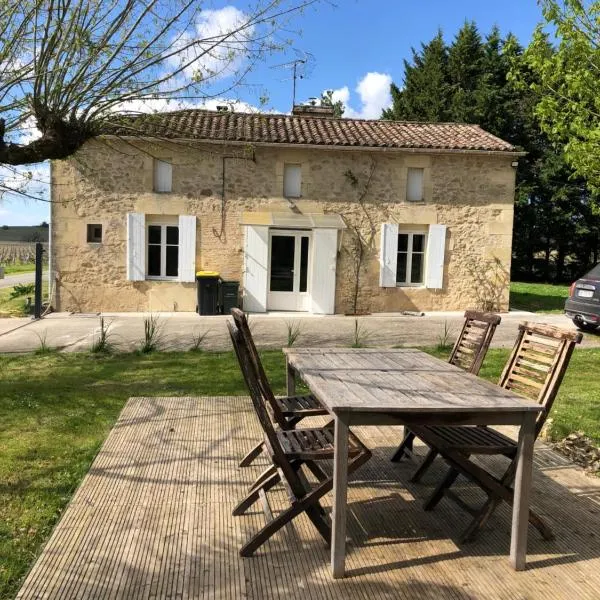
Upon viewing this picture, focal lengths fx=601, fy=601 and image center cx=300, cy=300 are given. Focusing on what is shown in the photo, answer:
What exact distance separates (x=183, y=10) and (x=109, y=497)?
4.26 m

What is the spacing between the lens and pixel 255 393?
10.1 feet

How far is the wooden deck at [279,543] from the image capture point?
267 cm

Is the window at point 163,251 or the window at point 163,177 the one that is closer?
the window at point 163,177

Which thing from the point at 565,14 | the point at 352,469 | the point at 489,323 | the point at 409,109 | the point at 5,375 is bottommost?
the point at 5,375

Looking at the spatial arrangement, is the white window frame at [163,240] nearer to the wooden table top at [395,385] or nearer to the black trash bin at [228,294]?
the black trash bin at [228,294]

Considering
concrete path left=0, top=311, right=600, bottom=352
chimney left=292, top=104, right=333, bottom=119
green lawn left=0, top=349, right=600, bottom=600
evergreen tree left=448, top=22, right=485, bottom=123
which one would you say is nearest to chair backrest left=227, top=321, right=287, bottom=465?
green lawn left=0, top=349, right=600, bottom=600

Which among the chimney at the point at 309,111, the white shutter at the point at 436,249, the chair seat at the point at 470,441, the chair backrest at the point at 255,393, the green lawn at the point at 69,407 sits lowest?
the green lawn at the point at 69,407

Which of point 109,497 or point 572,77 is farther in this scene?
point 572,77

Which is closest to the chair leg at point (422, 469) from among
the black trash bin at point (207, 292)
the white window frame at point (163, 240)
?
the black trash bin at point (207, 292)

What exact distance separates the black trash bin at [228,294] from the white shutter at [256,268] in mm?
418

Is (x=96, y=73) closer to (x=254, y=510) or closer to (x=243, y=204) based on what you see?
(x=254, y=510)

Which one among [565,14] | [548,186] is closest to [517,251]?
[548,186]

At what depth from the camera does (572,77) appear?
6996 millimetres

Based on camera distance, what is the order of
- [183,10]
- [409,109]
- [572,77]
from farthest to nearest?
[409,109] < [572,77] < [183,10]
